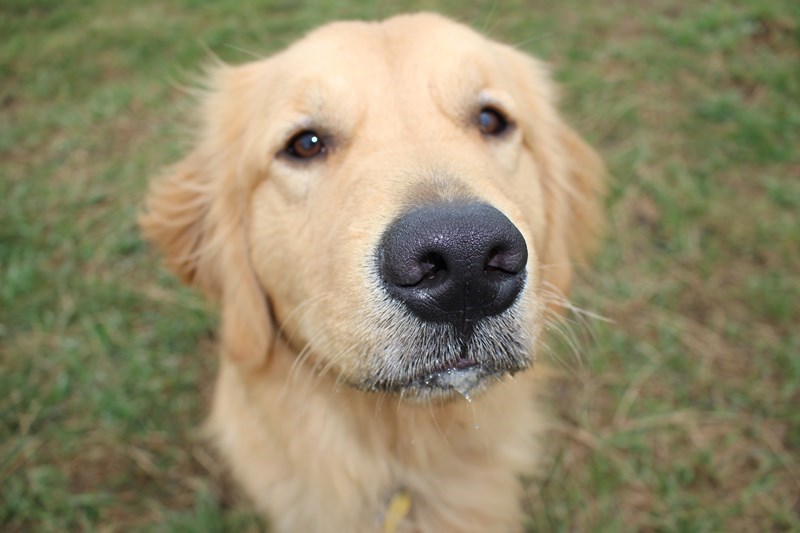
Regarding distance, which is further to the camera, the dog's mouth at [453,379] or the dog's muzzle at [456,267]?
the dog's mouth at [453,379]

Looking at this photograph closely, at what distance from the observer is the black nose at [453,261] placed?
1.40 m

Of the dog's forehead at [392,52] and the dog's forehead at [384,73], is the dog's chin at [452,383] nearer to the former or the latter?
the dog's forehead at [384,73]

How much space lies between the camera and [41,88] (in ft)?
17.9

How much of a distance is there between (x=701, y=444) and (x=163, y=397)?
11.0ft

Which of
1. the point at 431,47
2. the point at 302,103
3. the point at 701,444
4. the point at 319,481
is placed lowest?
the point at 701,444

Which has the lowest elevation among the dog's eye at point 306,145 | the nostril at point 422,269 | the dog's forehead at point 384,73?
the dog's eye at point 306,145

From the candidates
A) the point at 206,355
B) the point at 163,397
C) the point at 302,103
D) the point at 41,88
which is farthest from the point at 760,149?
the point at 41,88

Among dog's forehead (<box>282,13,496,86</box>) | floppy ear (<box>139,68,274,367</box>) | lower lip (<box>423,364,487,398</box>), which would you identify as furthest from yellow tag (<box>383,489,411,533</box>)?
dog's forehead (<box>282,13,496,86</box>)

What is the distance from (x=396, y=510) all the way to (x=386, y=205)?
4.64ft

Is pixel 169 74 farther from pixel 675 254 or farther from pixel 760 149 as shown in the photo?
pixel 760 149

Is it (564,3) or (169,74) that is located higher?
(564,3)

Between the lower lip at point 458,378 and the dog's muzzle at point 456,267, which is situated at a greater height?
the dog's muzzle at point 456,267

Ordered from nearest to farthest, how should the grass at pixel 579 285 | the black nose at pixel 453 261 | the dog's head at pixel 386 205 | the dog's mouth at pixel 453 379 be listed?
the black nose at pixel 453 261
the dog's head at pixel 386 205
the dog's mouth at pixel 453 379
the grass at pixel 579 285

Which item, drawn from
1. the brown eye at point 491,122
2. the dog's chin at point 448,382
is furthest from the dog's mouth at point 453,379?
the brown eye at point 491,122
